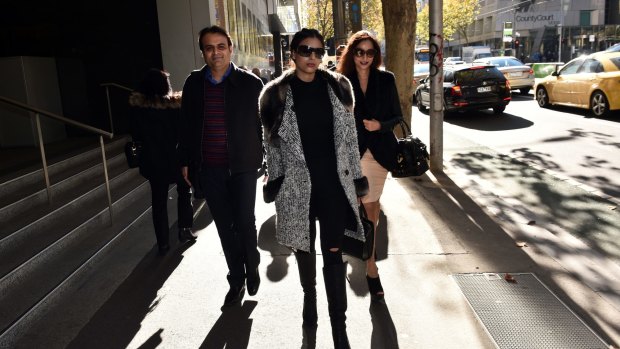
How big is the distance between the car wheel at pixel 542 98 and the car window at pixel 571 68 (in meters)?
0.89

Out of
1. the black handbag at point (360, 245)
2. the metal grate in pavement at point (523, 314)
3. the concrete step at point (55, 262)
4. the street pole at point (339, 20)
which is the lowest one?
the metal grate in pavement at point (523, 314)

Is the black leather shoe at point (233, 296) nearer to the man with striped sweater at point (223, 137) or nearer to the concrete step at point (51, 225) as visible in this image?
the man with striped sweater at point (223, 137)

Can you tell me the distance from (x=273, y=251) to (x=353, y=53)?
2300mm

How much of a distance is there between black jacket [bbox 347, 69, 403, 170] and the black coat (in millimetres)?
1975

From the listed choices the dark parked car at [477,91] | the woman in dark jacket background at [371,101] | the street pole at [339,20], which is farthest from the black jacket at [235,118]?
the street pole at [339,20]

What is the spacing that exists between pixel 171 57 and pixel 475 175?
6355 mm

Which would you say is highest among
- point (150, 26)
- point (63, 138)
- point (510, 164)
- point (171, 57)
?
point (150, 26)

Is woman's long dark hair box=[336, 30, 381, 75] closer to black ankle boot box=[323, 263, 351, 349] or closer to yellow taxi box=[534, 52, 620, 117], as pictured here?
black ankle boot box=[323, 263, 351, 349]

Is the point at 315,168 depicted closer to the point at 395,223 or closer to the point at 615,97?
the point at 395,223

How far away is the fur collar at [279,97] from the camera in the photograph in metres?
3.12

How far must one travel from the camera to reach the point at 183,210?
559 cm

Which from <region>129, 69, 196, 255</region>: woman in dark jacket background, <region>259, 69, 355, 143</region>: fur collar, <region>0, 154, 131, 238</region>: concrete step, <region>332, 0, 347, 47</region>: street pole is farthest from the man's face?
<region>332, 0, 347, 47</region>: street pole

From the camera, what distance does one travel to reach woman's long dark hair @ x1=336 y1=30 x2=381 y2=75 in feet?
12.1

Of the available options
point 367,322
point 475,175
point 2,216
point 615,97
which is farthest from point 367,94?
point 615,97
